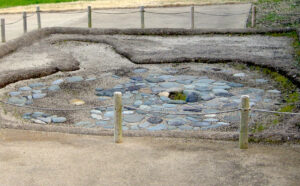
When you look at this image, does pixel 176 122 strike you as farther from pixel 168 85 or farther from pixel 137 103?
pixel 168 85

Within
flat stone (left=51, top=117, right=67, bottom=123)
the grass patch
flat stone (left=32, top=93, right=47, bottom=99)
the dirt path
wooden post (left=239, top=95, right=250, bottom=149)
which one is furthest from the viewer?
the grass patch

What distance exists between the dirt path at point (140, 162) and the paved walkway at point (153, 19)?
9.32 metres

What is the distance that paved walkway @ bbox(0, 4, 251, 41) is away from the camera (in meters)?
Result: 17.0

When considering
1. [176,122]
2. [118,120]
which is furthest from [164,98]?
[118,120]

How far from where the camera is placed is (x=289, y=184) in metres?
5.57

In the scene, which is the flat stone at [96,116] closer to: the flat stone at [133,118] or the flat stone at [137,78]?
the flat stone at [133,118]

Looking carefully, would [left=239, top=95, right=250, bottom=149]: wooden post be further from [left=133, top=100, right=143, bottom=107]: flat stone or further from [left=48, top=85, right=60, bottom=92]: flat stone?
[left=48, top=85, right=60, bottom=92]: flat stone

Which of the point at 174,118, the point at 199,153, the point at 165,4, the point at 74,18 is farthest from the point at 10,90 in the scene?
the point at 165,4

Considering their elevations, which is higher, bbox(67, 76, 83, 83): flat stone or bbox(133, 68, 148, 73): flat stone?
bbox(133, 68, 148, 73): flat stone

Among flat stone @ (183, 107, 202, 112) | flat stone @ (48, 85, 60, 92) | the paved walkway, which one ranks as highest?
the paved walkway

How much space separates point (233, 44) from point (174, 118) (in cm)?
588

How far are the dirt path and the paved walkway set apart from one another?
9324mm

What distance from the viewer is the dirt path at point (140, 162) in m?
5.69

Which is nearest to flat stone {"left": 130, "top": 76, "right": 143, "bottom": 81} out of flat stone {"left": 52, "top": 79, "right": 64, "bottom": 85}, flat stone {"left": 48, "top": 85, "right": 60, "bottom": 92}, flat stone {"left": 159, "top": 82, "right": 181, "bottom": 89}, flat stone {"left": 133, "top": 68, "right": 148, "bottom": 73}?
flat stone {"left": 133, "top": 68, "right": 148, "bottom": 73}
